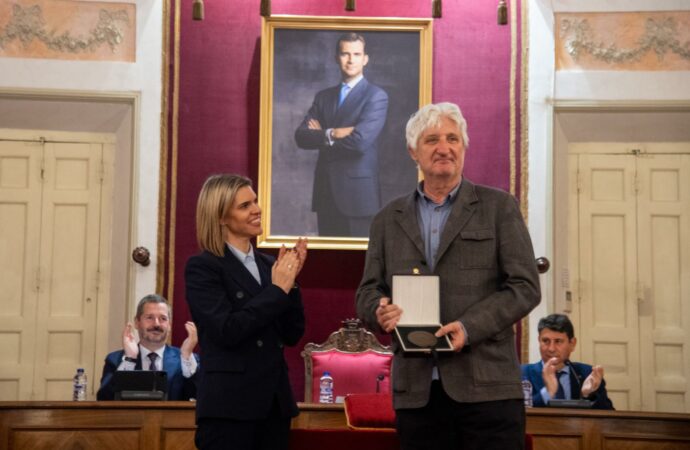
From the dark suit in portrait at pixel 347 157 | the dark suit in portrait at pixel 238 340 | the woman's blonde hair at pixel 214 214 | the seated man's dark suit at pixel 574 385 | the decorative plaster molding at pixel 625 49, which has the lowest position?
the seated man's dark suit at pixel 574 385

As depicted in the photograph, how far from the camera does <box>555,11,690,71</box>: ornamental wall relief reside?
277 inches

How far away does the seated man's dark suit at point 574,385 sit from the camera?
16.7ft

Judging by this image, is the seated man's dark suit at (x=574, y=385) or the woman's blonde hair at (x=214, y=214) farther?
the seated man's dark suit at (x=574, y=385)

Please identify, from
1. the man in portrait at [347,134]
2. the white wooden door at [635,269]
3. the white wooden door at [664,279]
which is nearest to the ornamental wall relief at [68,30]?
the man in portrait at [347,134]

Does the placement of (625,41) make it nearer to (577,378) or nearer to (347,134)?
(347,134)

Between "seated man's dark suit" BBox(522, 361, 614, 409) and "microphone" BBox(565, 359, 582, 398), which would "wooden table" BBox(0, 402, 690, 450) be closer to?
"seated man's dark suit" BBox(522, 361, 614, 409)

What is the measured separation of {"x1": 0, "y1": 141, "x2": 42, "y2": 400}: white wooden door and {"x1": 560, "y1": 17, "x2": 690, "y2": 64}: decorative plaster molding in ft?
13.2

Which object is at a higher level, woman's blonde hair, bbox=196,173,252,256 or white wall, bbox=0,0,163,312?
white wall, bbox=0,0,163,312

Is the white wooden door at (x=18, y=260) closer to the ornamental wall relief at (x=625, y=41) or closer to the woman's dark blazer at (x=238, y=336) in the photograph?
the ornamental wall relief at (x=625, y=41)

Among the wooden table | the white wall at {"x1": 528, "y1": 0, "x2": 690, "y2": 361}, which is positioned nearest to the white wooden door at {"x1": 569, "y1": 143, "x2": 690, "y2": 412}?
the white wall at {"x1": 528, "y1": 0, "x2": 690, "y2": 361}

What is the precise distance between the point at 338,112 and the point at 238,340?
4.21 metres

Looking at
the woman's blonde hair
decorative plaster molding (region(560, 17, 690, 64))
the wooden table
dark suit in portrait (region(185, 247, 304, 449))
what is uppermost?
decorative plaster molding (region(560, 17, 690, 64))

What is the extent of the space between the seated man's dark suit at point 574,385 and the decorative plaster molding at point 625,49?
2.71 m

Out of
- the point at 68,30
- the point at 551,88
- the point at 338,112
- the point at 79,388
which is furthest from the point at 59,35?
the point at 551,88
